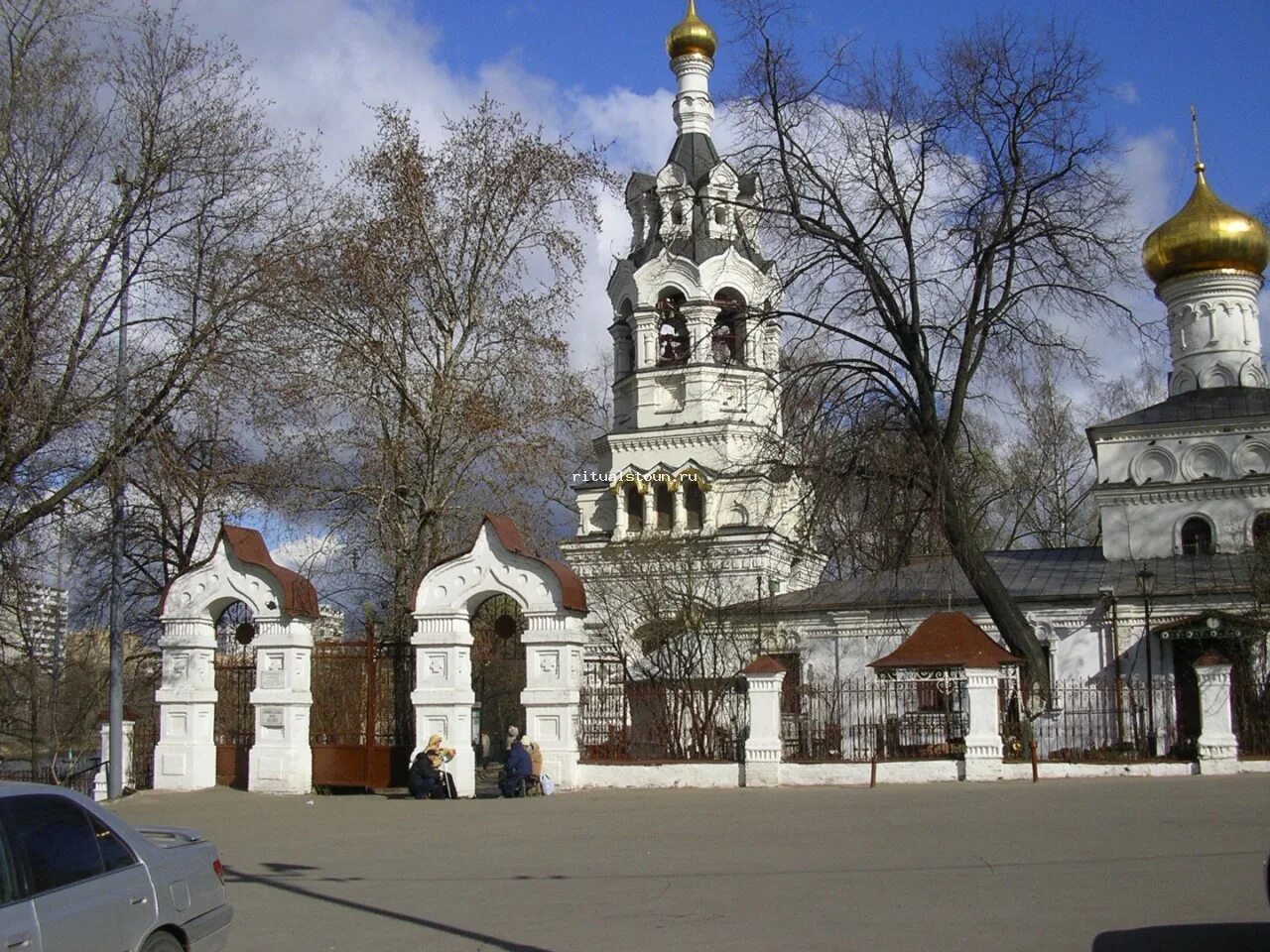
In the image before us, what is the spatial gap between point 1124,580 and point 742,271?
45.1 feet

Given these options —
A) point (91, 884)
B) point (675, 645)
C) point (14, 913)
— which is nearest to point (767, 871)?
point (91, 884)

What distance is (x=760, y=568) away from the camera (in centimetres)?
3522

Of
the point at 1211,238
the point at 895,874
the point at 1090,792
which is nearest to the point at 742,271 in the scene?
the point at 1211,238

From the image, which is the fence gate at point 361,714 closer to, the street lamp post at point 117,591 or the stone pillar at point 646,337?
the street lamp post at point 117,591

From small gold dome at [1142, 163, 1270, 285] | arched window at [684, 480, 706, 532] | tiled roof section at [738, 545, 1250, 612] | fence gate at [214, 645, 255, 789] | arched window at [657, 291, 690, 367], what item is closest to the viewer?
fence gate at [214, 645, 255, 789]

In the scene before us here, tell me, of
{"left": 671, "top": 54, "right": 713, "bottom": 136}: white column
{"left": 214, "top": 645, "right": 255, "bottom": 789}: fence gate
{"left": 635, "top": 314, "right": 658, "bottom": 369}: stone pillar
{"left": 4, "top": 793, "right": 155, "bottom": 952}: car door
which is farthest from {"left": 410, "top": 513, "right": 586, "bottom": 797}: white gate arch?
{"left": 671, "top": 54, "right": 713, "bottom": 136}: white column

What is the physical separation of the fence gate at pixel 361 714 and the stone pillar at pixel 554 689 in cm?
187

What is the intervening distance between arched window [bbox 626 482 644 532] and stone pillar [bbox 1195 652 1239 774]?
2153cm

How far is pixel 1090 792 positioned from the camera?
16031 millimetres

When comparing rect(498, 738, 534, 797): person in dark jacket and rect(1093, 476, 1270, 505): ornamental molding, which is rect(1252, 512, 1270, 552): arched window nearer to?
rect(1093, 476, 1270, 505): ornamental molding

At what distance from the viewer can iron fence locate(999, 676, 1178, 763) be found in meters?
19.6

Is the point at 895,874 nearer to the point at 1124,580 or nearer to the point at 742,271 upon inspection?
the point at 1124,580

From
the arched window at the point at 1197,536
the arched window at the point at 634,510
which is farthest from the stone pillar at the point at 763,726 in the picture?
the arched window at the point at 634,510

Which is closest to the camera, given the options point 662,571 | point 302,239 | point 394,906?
point 394,906
